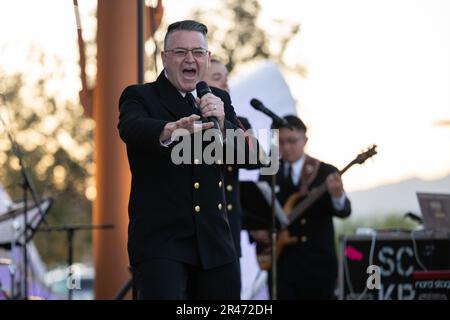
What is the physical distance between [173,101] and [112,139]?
5306mm

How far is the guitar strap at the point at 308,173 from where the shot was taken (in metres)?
7.39

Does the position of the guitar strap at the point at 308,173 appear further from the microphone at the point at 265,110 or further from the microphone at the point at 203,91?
the microphone at the point at 203,91

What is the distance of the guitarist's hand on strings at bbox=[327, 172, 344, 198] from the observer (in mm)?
7000

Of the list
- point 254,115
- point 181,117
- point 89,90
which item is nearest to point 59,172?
point 89,90

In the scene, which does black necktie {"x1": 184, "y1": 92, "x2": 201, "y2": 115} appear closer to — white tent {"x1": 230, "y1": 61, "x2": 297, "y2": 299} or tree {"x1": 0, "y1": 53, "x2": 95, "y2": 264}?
white tent {"x1": 230, "y1": 61, "x2": 297, "y2": 299}

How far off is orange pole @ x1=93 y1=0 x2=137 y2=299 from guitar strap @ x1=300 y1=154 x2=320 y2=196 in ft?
8.04

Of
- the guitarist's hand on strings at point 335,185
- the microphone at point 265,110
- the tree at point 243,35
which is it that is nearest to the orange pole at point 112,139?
the guitarist's hand on strings at point 335,185

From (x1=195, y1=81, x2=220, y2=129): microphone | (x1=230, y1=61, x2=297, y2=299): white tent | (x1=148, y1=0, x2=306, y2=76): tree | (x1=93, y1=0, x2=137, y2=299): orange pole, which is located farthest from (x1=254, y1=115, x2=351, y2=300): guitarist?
(x1=148, y1=0, x2=306, y2=76): tree

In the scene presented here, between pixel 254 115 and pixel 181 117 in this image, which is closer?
pixel 181 117

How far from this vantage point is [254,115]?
830 cm

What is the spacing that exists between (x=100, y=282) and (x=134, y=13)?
110 inches

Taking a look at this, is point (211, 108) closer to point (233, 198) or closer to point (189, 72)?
point (189, 72)

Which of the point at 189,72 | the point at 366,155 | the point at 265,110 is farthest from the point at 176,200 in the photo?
the point at 366,155
